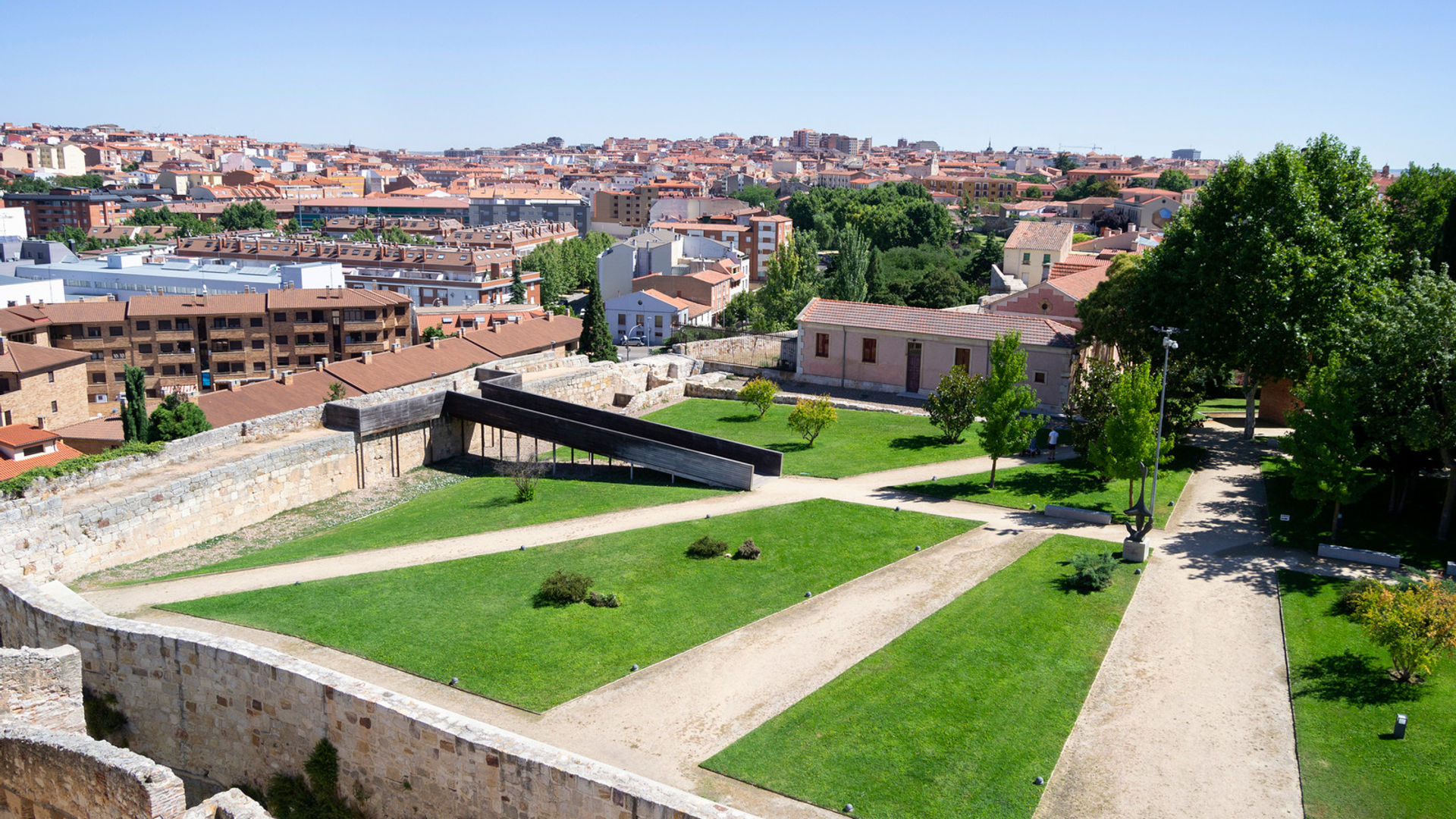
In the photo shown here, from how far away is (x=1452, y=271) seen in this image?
28828 mm

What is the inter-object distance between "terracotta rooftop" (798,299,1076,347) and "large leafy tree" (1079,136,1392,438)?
5.68m

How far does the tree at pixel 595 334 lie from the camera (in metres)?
61.5

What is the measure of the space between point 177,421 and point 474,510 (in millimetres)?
17879

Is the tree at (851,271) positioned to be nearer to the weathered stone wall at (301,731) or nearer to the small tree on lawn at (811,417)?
the small tree on lawn at (811,417)

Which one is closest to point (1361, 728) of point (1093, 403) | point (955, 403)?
point (1093, 403)

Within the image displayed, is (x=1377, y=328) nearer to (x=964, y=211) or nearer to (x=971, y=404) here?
(x=971, y=404)

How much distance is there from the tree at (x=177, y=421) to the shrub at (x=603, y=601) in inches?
963

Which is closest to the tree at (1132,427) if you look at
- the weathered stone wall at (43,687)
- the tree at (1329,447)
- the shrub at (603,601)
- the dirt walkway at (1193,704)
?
the dirt walkway at (1193,704)

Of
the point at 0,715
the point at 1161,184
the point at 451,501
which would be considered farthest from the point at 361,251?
the point at 1161,184

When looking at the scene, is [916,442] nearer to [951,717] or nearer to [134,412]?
[951,717]

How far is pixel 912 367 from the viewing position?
136 feet

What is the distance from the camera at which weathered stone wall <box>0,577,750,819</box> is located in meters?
13.1

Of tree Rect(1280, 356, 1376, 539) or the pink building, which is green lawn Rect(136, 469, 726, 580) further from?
tree Rect(1280, 356, 1376, 539)

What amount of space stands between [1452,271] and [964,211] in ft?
409
